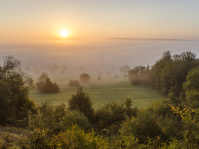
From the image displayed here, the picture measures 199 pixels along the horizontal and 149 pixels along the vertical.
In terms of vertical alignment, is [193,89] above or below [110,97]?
above

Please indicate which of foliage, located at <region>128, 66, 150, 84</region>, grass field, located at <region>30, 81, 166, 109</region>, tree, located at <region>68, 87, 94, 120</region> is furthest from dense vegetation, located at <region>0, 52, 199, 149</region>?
foliage, located at <region>128, 66, 150, 84</region>

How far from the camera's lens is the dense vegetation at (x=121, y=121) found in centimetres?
1236

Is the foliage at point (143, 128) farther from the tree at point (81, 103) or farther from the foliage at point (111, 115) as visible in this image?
the tree at point (81, 103)

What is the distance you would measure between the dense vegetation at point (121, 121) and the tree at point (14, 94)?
21cm

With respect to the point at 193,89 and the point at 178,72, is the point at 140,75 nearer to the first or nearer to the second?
the point at 178,72

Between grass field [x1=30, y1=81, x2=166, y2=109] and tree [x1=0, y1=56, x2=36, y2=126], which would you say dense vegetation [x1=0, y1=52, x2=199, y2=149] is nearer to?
tree [x1=0, y1=56, x2=36, y2=126]

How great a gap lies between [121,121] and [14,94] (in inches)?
796

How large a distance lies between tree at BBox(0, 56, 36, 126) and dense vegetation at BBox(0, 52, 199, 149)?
0.21m

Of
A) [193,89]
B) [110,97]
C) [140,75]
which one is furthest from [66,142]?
[140,75]

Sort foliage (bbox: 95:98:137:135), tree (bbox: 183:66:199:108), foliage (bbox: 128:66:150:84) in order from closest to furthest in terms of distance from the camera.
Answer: foliage (bbox: 95:98:137:135) < tree (bbox: 183:66:199:108) < foliage (bbox: 128:66:150:84)

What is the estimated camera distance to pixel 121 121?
3067cm

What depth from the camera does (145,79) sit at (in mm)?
88625

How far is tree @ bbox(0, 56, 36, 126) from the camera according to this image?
24.1 m

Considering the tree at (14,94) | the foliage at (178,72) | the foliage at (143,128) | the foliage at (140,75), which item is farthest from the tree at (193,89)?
the foliage at (140,75)
